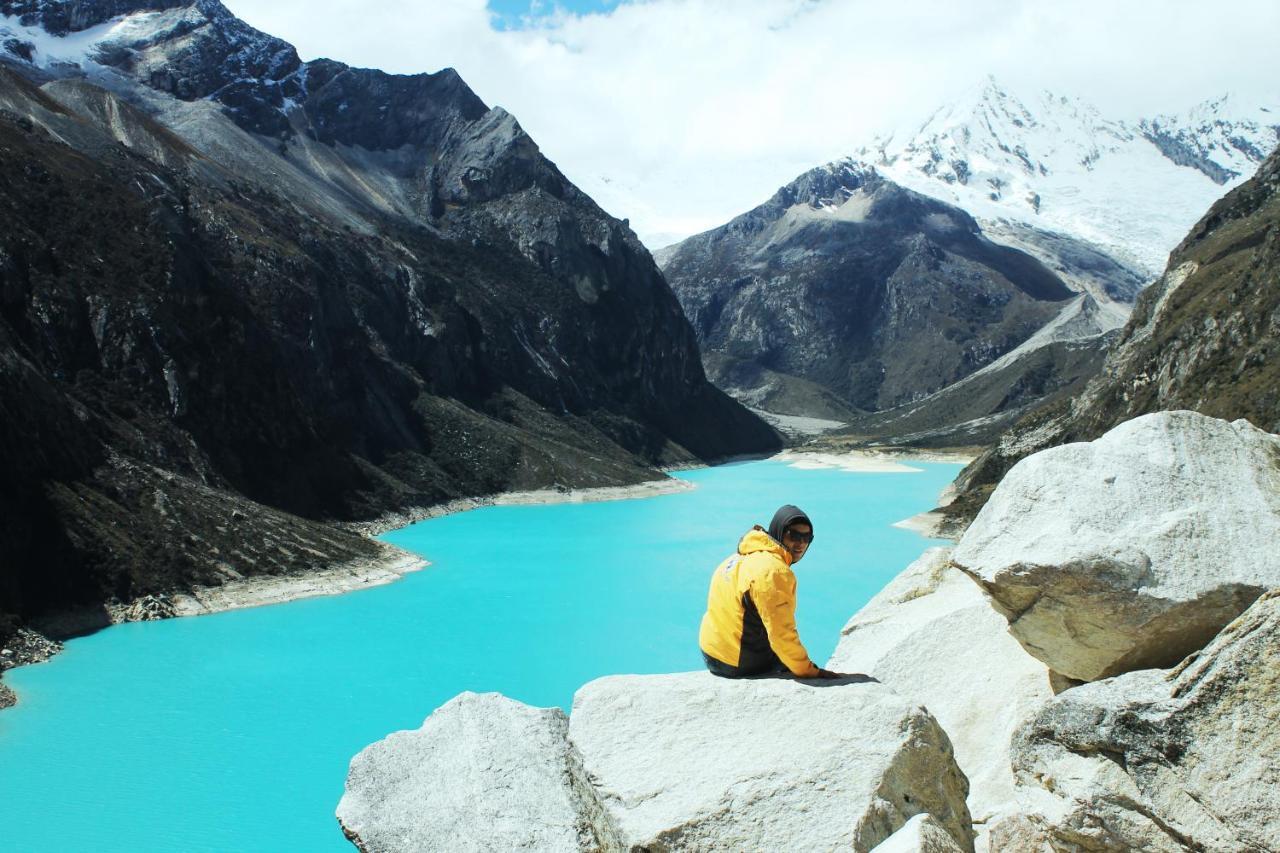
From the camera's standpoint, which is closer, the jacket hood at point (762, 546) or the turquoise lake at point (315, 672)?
the jacket hood at point (762, 546)

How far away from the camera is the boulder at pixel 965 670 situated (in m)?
10.2

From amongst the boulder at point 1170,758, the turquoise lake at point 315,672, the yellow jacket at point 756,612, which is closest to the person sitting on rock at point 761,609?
the yellow jacket at point 756,612

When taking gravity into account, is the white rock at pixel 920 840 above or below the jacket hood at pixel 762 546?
below

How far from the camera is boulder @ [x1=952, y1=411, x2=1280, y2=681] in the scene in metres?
7.90

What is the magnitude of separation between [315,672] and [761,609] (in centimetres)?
3612

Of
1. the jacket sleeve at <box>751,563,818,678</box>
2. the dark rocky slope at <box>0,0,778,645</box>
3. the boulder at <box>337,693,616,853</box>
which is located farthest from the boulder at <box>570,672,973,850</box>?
the dark rocky slope at <box>0,0,778,645</box>

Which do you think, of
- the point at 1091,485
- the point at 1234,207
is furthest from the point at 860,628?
the point at 1234,207

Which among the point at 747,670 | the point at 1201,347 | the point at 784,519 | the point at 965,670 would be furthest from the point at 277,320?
the point at 747,670

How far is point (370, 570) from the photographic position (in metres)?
62.4

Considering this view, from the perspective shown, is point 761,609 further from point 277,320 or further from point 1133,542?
point 277,320

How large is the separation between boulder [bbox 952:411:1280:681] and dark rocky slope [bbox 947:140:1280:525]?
45.4 metres

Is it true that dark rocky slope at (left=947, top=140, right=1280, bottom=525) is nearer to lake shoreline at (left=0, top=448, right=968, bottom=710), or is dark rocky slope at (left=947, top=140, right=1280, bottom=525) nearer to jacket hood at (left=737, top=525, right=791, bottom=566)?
lake shoreline at (left=0, top=448, right=968, bottom=710)

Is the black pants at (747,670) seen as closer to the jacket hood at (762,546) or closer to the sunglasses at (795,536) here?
the jacket hood at (762,546)

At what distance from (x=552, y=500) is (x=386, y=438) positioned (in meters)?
18.6
